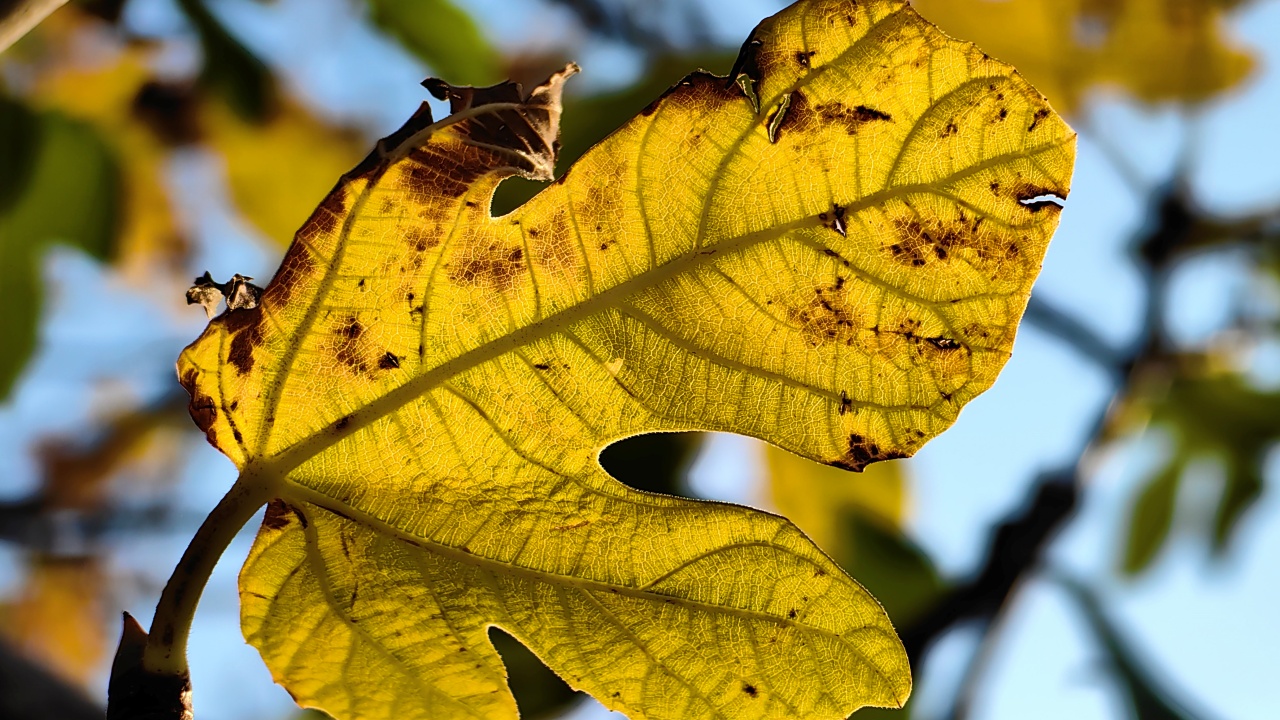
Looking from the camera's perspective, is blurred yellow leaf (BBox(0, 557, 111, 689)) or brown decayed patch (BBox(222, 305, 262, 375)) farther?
blurred yellow leaf (BBox(0, 557, 111, 689))

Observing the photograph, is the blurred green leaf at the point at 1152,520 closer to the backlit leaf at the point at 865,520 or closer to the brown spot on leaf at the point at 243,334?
the backlit leaf at the point at 865,520

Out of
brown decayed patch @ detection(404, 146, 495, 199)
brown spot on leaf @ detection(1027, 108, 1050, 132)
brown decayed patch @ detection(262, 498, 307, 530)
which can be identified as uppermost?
brown decayed patch @ detection(404, 146, 495, 199)

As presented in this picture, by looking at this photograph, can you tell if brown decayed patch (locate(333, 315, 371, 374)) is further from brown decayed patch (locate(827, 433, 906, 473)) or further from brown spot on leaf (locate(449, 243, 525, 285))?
brown decayed patch (locate(827, 433, 906, 473))

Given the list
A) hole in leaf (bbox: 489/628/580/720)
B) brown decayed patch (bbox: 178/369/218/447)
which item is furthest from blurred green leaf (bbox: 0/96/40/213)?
brown decayed patch (bbox: 178/369/218/447)

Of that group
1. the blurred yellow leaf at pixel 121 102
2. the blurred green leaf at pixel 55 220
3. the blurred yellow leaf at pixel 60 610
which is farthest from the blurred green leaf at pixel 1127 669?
the blurred yellow leaf at pixel 60 610

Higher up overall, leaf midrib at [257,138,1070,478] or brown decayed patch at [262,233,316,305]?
brown decayed patch at [262,233,316,305]

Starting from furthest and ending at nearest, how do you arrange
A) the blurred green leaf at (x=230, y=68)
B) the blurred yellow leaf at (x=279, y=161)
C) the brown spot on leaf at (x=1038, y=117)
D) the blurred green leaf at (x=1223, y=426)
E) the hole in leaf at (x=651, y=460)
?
the blurred green leaf at (x=1223, y=426) < the blurred yellow leaf at (x=279, y=161) < the blurred green leaf at (x=230, y=68) < the hole in leaf at (x=651, y=460) < the brown spot on leaf at (x=1038, y=117)
